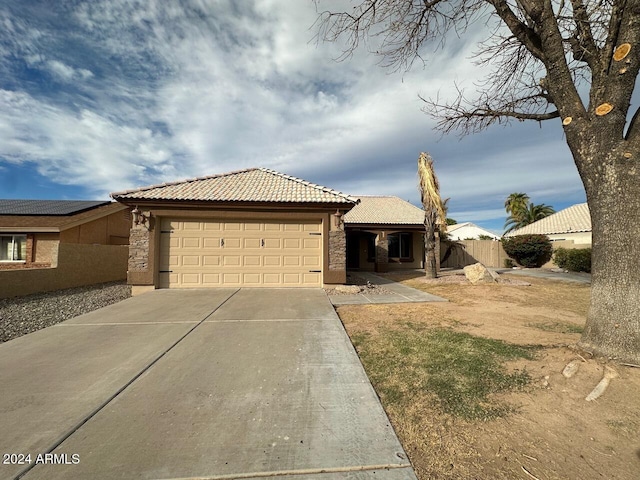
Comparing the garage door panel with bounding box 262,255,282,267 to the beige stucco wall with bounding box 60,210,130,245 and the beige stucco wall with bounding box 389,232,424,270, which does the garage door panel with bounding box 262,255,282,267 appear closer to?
the beige stucco wall with bounding box 389,232,424,270

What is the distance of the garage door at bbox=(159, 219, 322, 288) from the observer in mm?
A: 9656

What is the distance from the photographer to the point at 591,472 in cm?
198

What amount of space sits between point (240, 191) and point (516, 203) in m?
44.0

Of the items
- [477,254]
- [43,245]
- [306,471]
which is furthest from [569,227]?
[43,245]

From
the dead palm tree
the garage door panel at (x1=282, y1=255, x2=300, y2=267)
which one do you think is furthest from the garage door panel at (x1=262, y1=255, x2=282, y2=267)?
the dead palm tree

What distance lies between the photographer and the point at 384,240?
17984mm

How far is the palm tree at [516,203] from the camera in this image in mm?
40844

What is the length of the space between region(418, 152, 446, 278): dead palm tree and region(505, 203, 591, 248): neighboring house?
1281cm

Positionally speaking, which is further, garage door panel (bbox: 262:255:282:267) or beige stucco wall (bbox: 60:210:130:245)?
beige stucco wall (bbox: 60:210:130:245)

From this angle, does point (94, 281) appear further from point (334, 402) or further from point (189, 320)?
point (334, 402)

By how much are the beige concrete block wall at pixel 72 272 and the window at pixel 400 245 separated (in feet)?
49.8

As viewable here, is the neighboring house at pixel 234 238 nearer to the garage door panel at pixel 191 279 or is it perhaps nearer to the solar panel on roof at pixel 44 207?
the garage door panel at pixel 191 279

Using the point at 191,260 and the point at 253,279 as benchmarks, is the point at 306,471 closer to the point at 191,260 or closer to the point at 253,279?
the point at 253,279

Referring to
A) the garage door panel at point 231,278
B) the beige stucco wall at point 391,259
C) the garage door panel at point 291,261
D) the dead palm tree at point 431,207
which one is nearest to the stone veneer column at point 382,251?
the beige stucco wall at point 391,259
